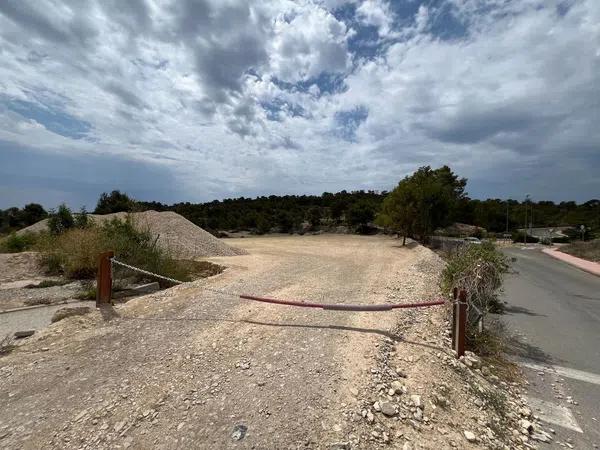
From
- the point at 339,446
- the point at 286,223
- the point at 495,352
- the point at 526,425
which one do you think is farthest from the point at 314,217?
the point at 339,446

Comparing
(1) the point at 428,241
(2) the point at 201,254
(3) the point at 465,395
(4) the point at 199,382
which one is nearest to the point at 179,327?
(4) the point at 199,382

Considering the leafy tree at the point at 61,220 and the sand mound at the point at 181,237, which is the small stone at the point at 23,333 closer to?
the sand mound at the point at 181,237

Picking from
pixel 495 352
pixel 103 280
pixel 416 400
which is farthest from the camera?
pixel 103 280

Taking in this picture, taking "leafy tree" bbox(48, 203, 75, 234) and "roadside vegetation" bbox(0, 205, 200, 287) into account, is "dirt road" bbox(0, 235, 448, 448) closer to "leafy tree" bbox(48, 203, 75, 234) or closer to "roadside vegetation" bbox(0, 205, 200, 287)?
"roadside vegetation" bbox(0, 205, 200, 287)

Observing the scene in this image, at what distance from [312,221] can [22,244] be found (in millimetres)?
26505

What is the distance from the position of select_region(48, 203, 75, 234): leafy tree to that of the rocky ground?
993 cm

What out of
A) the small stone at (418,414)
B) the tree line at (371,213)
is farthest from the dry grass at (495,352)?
the tree line at (371,213)

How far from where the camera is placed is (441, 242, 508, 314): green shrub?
6.74m

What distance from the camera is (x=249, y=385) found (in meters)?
3.96

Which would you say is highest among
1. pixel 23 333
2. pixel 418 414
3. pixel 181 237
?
pixel 181 237

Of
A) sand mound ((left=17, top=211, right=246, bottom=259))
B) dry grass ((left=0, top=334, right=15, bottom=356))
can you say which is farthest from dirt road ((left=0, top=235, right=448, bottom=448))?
sand mound ((left=17, top=211, right=246, bottom=259))

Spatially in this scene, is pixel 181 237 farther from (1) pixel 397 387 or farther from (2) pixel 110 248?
(1) pixel 397 387

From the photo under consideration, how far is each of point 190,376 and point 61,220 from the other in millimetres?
13381

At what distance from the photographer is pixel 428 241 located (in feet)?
91.1
